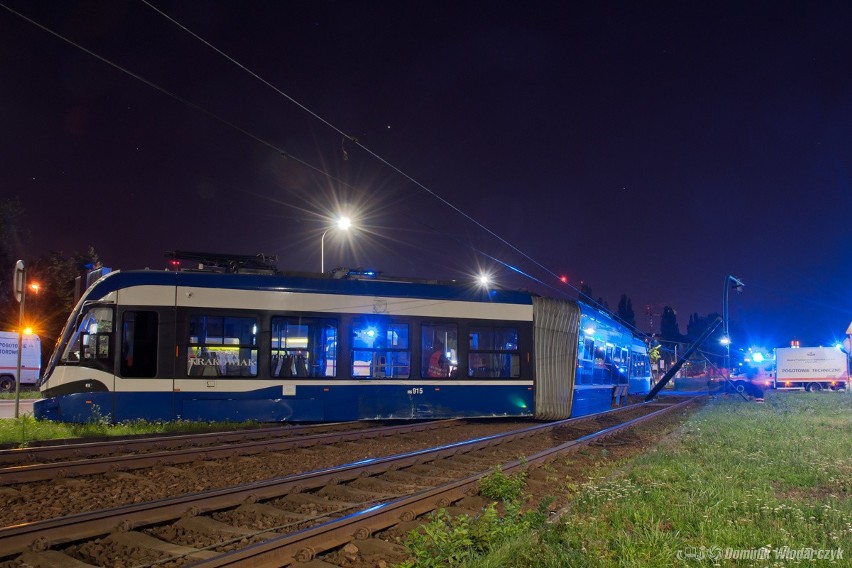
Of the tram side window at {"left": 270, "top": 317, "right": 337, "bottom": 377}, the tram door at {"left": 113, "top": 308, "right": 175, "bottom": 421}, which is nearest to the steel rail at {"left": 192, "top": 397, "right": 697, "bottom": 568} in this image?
the tram side window at {"left": 270, "top": 317, "right": 337, "bottom": 377}

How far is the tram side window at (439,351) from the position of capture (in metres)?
16.0

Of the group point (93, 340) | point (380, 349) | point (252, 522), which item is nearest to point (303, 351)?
point (380, 349)

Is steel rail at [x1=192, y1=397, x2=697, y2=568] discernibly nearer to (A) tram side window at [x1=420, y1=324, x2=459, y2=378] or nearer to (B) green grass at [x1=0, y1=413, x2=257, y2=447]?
(A) tram side window at [x1=420, y1=324, x2=459, y2=378]

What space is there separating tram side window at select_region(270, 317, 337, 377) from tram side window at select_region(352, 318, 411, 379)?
55cm

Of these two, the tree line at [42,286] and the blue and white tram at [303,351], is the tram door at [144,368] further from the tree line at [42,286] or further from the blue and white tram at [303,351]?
the tree line at [42,286]

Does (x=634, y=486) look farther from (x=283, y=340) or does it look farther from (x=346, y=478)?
(x=283, y=340)

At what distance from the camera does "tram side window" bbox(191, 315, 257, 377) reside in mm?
13898

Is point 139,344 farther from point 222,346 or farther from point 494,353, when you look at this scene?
point 494,353

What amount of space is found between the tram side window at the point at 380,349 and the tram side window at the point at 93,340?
5.07m

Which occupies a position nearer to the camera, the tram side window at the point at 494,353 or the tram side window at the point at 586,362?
the tram side window at the point at 494,353

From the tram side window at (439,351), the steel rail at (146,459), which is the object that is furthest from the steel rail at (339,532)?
the tram side window at (439,351)

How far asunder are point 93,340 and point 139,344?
35.1 inches

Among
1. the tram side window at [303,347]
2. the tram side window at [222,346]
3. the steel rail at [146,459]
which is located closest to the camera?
the steel rail at [146,459]

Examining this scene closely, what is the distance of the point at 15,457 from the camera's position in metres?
9.79
